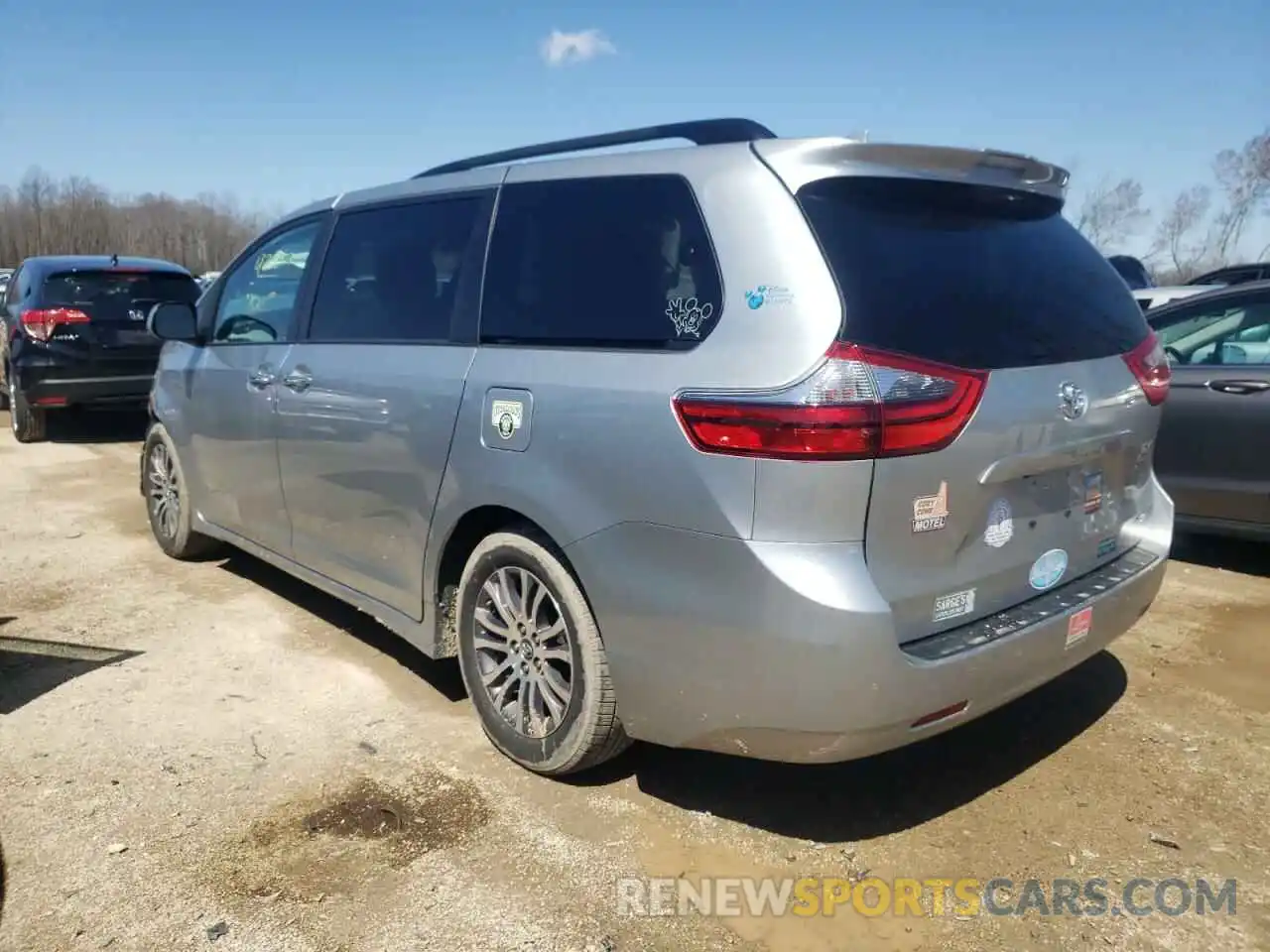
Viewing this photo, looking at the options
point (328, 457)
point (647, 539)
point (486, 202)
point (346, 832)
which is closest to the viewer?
point (647, 539)

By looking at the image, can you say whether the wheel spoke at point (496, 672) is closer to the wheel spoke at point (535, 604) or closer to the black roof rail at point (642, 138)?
the wheel spoke at point (535, 604)

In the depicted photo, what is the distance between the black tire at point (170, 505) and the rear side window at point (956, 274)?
4048 millimetres

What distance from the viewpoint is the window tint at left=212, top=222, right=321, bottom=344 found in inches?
171

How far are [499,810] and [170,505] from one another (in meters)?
3.43

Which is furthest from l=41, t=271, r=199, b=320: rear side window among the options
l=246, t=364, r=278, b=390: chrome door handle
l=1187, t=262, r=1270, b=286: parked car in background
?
l=1187, t=262, r=1270, b=286: parked car in background

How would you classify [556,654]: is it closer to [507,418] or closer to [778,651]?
[507,418]

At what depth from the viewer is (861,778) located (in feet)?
10.4

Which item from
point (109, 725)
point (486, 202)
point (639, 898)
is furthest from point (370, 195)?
point (639, 898)

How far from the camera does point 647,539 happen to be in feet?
8.46

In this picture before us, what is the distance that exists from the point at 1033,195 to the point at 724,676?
1.75 metres

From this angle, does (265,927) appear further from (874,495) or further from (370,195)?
(370,195)

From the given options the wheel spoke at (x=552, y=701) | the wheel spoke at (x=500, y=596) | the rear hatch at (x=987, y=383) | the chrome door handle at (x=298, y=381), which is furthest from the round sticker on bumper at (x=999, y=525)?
the chrome door handle at (x=298, y=381)

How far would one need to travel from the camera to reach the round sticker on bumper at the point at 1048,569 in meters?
2.81

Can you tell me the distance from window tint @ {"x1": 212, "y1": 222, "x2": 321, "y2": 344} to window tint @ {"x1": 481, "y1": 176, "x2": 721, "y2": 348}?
1449 millimetres
